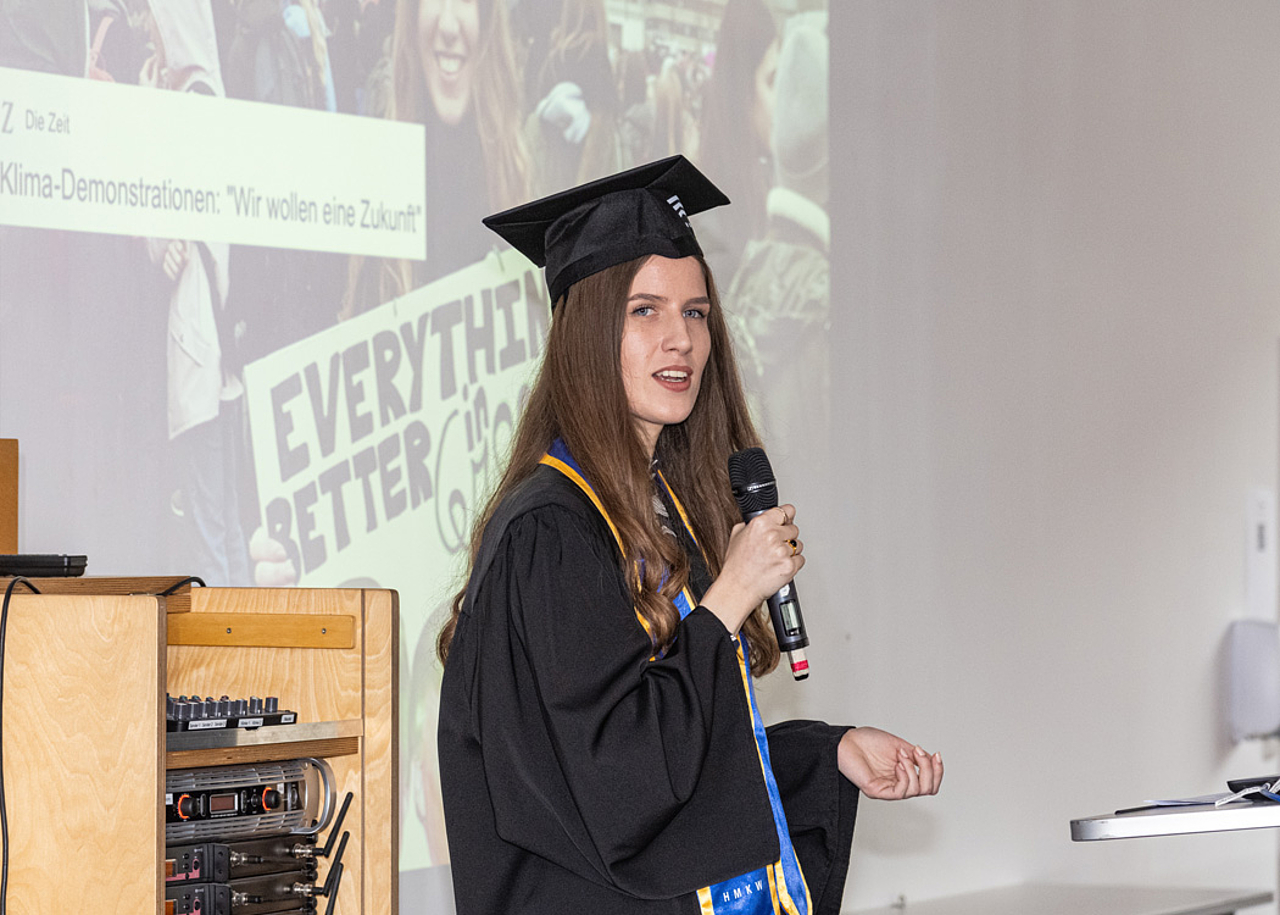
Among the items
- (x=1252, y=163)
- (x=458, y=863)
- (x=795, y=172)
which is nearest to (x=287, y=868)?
(x=458, y=863)

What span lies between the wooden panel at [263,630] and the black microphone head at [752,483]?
1.84ft

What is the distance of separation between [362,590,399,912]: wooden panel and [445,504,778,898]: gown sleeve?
26 cm

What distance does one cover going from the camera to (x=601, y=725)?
1.61 metres

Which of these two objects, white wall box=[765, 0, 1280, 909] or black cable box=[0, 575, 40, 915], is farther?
white wall box=[765, 0, 1280, 909]

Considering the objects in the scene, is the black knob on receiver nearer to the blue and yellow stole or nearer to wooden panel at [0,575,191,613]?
wooden panel at [0,575,191,613]

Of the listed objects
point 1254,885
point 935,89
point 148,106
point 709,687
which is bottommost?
point 1254,885

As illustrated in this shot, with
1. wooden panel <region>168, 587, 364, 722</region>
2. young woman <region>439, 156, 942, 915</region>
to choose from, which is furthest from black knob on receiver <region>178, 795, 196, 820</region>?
young woman <region>439, 156, 942, 915</region>

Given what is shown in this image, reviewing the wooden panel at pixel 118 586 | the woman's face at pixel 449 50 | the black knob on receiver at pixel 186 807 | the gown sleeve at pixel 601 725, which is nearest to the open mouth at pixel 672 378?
the gown sleeve at pixel 601 725

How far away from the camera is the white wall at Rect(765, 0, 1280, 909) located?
13.4 feet

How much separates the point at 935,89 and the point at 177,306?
8.15ft

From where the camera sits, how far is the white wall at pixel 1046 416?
13.4ft

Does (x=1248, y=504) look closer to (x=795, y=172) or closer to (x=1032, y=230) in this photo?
(x=1032, y=230)

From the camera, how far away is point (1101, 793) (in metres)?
4.69

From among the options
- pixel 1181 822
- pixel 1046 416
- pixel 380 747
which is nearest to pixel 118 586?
pixel 380 747
